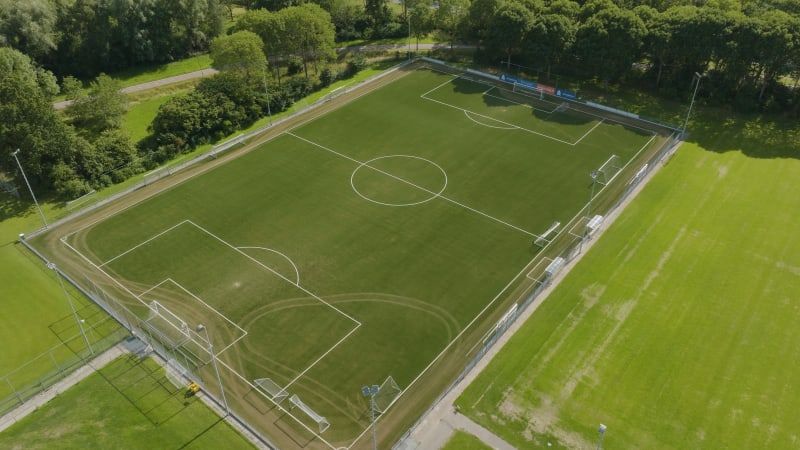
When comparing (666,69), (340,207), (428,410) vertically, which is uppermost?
(666,69)

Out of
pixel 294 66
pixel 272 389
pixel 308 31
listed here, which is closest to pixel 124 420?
pixel 272 389

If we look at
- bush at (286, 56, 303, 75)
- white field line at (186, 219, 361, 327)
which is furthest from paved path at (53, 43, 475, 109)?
white field line at (186, 219, 361, 327)

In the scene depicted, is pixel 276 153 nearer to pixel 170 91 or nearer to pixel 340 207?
pixel 340 207

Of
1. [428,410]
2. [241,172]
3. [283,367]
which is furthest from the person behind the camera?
[241,172]

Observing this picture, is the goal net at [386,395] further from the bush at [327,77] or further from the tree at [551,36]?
the tree at [551,36]

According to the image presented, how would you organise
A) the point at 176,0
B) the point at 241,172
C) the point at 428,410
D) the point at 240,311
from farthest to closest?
the point at 176,0, the point at 241,172, the point at 240,311, the point at 428,410

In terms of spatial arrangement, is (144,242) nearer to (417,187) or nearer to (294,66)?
(417,187)

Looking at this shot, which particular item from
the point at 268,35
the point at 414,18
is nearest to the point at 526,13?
the point at 414,18
